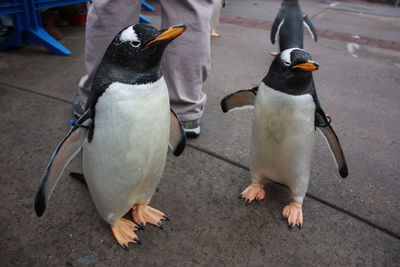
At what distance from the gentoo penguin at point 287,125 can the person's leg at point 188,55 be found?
16.9 inches

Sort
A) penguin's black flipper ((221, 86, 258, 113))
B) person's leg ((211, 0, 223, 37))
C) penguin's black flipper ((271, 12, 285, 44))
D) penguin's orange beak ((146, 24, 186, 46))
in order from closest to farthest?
penguin's orange beak ((146, 24, 186, 46)) → penguin's black flipper ((221, 86, 258, 113)) → penguin's black flipper ((271, 12, 285, 44)) → person's leg ((211, 0, 223, 37))

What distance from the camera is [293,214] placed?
1.64m

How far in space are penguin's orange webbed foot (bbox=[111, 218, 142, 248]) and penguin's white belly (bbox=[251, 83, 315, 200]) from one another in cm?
67

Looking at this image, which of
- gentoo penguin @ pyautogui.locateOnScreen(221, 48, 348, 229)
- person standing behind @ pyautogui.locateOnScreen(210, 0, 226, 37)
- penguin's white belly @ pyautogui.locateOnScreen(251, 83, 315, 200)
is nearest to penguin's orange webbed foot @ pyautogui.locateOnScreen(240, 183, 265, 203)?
gentoo penguin @ pyautogui.locateOnScreen(221, 48, 348, 229)

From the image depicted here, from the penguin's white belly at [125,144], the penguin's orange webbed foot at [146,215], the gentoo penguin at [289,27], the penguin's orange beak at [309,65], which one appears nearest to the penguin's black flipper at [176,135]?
the penguin's white belly at [125,144]

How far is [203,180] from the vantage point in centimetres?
186

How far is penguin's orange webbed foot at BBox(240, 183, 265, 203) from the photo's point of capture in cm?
174

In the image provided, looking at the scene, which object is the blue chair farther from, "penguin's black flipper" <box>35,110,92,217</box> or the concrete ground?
"penguin's black flipper" <box>35,110,92,217</box>

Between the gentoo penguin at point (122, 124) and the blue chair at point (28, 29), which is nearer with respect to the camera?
the gentoo penguin at point (122, 124)

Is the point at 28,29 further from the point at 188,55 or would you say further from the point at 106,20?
the point at 188,55

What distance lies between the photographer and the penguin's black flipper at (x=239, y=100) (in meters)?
1.69

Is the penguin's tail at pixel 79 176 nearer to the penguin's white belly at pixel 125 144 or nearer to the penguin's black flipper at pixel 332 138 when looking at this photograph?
the penguin's white belly at pixel 125 144

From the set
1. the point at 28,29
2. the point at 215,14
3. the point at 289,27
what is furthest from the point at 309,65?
the point at 215,14

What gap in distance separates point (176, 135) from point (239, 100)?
0.41 m
